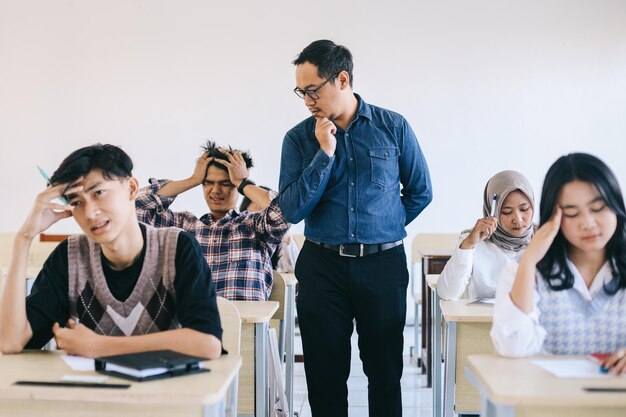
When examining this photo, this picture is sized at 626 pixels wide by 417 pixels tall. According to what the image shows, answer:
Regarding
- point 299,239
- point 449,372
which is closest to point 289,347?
point 449,372

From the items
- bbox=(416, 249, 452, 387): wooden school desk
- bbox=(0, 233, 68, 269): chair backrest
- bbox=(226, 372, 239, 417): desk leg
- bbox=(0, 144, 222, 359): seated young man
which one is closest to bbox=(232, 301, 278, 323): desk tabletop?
bbox=(226, 372, 239, 417): desk leg

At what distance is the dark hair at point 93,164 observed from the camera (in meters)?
1.71

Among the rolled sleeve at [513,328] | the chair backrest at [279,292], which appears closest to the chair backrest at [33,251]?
the chair backrest at [279,292]

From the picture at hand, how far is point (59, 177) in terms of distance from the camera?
1714 mm

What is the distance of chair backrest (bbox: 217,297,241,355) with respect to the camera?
1933 mm

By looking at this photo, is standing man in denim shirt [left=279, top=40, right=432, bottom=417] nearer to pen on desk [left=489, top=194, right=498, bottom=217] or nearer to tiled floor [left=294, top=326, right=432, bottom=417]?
pen on desk [left=489, top=194, right=498, bottom=217]

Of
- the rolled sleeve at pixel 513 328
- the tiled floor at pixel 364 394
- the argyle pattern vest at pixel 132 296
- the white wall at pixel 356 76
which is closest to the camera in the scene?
the rolled sleeve at pixel 513 328

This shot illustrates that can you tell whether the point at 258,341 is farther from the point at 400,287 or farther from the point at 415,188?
the point at 415,188

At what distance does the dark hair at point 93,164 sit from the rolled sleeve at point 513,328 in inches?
37.9

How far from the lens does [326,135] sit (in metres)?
2.27

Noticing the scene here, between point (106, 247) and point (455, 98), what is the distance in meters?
4.11

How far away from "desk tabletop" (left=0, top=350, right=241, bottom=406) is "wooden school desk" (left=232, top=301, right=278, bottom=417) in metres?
0.77

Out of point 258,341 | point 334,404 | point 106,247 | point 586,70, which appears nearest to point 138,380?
point 106,247

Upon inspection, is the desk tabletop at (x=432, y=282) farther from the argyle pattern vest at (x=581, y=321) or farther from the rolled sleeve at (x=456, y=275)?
the argyle pattern vest at (x=581, y=321)
